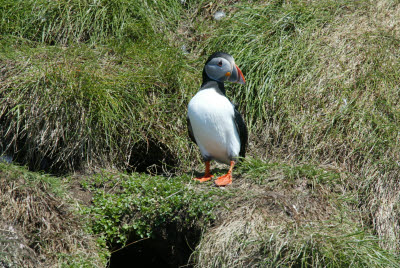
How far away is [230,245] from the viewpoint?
3611 mm

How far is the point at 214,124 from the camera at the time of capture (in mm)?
4414

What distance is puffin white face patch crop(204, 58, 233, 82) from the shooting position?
451 centimetres

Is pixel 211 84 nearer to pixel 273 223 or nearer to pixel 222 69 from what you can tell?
pixel 222 69

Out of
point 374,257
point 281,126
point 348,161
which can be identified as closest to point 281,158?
point 281,126

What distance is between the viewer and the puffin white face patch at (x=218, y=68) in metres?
4.51

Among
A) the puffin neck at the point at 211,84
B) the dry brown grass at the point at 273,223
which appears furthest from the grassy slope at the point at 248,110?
the puffin neck at the point at 211,84

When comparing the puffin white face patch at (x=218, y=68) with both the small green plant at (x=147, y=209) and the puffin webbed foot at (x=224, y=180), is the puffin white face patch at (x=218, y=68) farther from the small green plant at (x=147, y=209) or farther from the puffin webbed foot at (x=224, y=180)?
the small green plant at (x=147, y=209)

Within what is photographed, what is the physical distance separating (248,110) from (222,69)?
0.83 metres

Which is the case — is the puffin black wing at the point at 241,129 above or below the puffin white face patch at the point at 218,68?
below

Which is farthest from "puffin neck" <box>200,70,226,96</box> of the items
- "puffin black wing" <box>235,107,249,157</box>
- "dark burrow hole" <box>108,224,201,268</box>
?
"dark burrow hole" <box>108,224,201,268</box>

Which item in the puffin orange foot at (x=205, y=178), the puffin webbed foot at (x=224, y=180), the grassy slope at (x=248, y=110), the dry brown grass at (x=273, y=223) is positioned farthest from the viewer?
the puffin orange foot at (x=205, y=178)

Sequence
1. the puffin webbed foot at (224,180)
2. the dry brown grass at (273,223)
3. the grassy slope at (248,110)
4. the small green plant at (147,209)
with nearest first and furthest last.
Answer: the dry brown grass at (273,223) → the grassy slope at (248,110) → the small green plant at (147,209) → the puffin webbed foot at (224,180)

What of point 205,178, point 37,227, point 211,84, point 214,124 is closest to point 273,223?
point 205,178

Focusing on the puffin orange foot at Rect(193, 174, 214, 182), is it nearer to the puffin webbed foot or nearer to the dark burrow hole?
the puffin webbed foot
